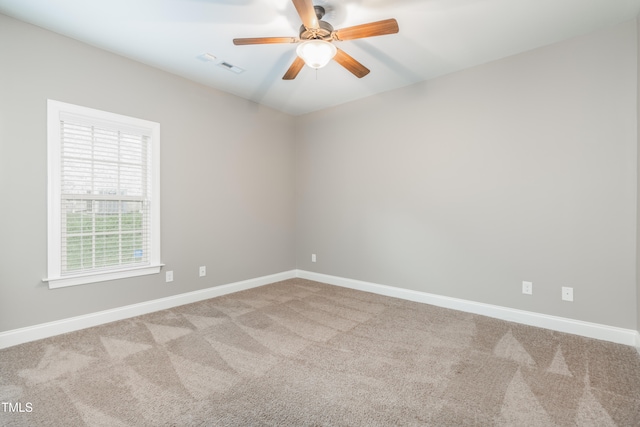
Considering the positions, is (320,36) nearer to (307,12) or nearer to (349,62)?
(307,12)

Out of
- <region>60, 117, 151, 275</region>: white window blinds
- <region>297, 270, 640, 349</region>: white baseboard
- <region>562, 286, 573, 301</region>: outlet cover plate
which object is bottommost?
<region>297, 270, 640, 349</region>: white baseboard

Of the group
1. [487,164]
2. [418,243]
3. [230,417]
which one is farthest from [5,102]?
[487,164]

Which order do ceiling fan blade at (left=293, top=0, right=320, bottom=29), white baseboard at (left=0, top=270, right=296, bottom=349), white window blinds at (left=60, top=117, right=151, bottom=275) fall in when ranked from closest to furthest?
ceiling fan blade at (left=293, top=0, right=320, bottom=29)
white baseboard at (left=0, top=270, right=296, bottom=349)
white window blinds at (left=60, top=117, right=151, bottom=275)

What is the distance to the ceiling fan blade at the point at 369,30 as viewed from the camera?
197 cm

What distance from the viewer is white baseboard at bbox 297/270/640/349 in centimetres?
250

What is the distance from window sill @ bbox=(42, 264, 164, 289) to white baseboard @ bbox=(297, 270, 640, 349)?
2503 mm

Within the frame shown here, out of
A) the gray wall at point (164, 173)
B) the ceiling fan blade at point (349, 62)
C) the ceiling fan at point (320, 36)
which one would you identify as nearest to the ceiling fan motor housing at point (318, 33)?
the ceiling fan at point (320, 36)

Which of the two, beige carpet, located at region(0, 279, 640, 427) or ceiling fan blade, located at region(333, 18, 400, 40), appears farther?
ceiling fan blade, located at region(333, 18, 400, 40)

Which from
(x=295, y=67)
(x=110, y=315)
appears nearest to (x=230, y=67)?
(x=295, y=67)

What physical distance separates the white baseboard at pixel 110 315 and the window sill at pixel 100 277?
Answer: 0.31 metres

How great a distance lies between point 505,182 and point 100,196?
13.2ft

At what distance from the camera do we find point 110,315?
294 cm

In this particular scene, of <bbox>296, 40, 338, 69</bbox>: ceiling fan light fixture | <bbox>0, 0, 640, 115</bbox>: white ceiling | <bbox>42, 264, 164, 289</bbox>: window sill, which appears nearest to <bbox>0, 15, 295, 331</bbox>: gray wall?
<bbox>42, 264, 164, 289</bbox>: window sill

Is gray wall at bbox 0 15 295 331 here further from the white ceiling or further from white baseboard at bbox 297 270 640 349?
white baseboard at bbox 297 270 640 349
